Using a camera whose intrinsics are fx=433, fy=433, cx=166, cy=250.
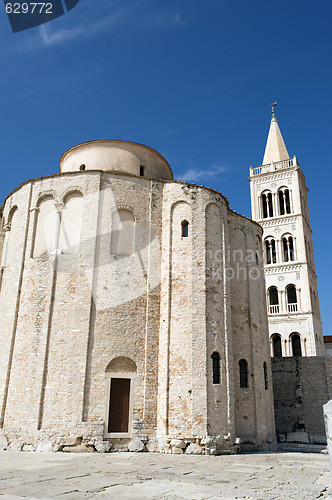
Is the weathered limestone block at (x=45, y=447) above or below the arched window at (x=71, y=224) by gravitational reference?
below

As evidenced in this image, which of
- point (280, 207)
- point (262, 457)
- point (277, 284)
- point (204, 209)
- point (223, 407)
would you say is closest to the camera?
point (262, 457)

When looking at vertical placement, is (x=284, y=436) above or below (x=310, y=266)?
below

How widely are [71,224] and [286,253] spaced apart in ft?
93.5

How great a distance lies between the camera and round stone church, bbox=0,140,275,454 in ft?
53.0

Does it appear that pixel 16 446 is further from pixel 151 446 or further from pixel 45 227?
pixel 45 227

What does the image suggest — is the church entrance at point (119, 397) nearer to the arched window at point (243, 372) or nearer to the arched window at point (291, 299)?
the arched window at point (243, 372)

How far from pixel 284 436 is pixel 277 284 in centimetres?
1987

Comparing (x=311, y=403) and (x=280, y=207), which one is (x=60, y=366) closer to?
(x=311, y=403)

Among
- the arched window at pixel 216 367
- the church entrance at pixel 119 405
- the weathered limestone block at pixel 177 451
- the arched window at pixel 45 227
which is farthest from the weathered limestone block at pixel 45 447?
the arched window at pixel 45 227

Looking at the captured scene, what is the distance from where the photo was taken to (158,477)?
1040cm

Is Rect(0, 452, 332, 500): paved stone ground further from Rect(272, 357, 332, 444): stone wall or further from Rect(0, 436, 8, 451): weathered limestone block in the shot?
Rect(272, 357, 332, 444): stone wall

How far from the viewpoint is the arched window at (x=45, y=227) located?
18.8 meters

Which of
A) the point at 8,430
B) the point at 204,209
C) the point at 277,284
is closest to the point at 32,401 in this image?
the point at 8,430

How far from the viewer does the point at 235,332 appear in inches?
774
